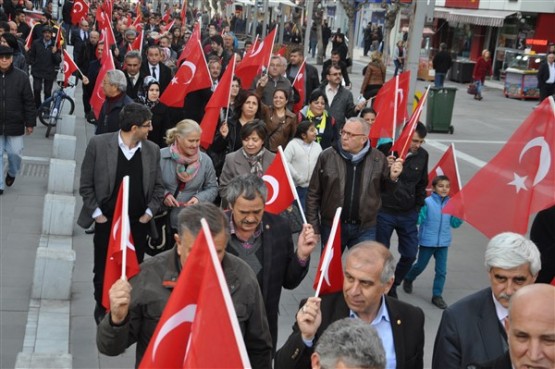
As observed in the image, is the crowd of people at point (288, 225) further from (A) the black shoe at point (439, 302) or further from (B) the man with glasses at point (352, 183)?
(A) the black shoe at point (439, 302)

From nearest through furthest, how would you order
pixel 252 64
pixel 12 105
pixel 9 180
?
pixel 12 105 → pixel 9 180 → pixel 252 64

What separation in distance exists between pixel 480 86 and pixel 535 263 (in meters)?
27.7

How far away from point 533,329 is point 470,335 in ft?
2.97

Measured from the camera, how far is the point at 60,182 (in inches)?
468

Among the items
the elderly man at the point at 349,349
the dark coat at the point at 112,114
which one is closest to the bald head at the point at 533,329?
the elderly man at the point at 349,349

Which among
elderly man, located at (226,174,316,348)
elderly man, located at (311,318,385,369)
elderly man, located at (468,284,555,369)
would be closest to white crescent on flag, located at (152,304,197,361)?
elderly man, located at (311,318,385,369)

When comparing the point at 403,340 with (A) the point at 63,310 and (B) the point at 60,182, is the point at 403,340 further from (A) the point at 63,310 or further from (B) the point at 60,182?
(B) the point at 60,182

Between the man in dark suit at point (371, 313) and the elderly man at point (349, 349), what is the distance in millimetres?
725

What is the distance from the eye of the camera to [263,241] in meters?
5.37

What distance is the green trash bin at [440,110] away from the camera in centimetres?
2095

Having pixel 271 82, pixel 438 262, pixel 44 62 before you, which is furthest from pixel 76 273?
pixel 44 62

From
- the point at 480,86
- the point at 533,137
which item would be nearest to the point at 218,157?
the point at 533,137

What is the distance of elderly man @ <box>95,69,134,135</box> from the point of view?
8633 millimetres

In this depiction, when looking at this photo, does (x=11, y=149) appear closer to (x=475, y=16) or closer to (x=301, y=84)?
(x=301, y=84)
